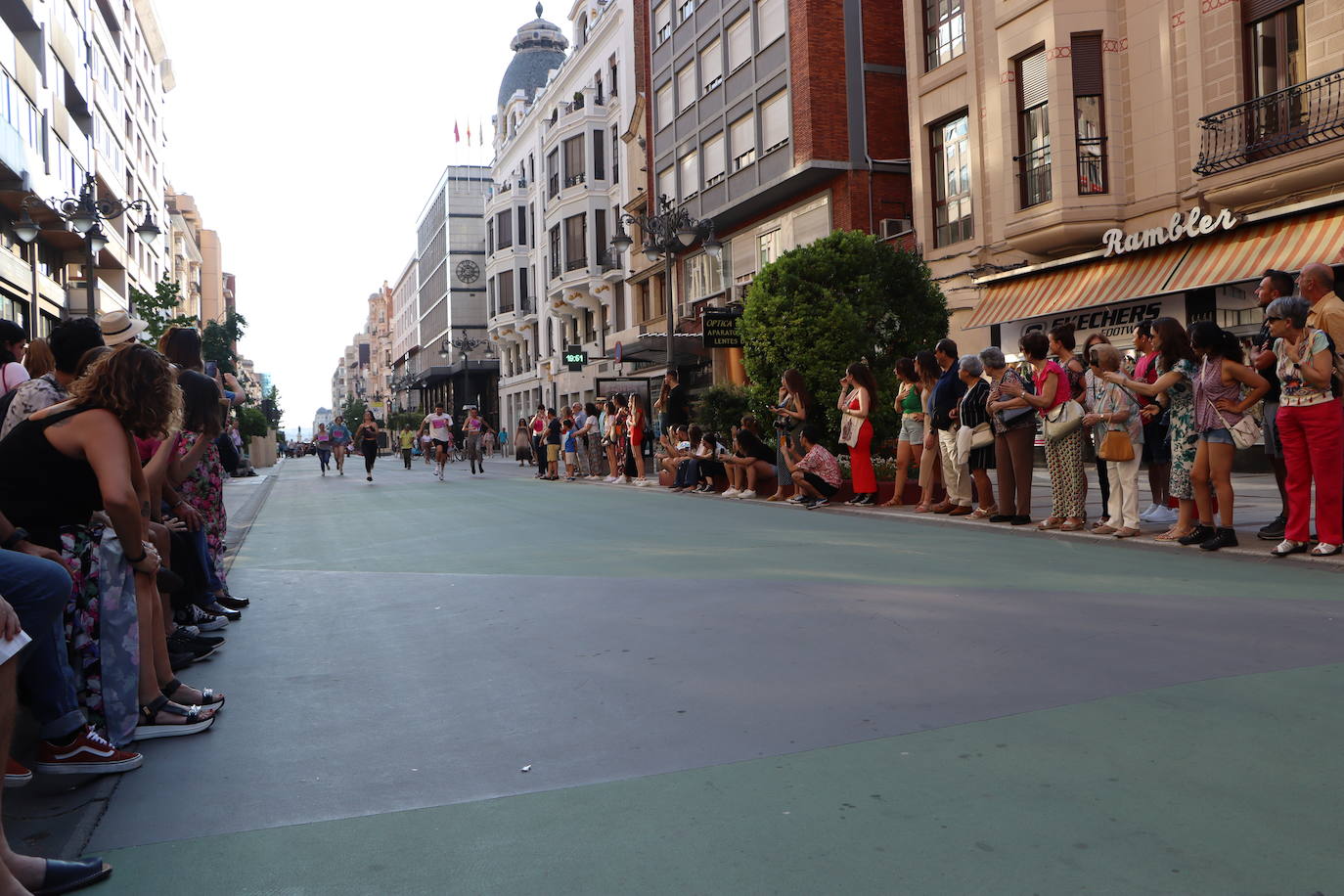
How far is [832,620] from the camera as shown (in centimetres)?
585

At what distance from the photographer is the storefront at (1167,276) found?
53.9 feet

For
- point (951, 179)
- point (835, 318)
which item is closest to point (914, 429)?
point (835, 318)

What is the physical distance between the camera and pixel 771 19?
96.0ft

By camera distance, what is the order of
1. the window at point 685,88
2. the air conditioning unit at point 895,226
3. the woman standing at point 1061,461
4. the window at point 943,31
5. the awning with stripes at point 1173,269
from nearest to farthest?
the woman standing at point 1061,461
the awning with stripes at point 1173,269
the window at point 943,31
the air conditioning unit at point 895,226
the window at point 685,88

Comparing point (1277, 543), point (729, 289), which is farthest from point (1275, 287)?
point (729, 289)

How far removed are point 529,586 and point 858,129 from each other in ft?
74.2

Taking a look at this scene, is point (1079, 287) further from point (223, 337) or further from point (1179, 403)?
point (223, 337)

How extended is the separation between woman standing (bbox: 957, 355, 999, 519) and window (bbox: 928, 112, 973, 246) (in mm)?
13497

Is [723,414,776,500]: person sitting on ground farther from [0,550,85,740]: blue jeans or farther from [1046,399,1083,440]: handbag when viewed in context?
[0,550,85,740]: blue jeans

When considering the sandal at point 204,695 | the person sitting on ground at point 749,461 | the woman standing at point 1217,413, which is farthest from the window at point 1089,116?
the sandal at point 204,695

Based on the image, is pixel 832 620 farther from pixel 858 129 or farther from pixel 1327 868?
pixel 858 129

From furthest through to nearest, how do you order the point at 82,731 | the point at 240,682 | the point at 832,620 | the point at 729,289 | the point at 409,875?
the point at 729,289 → the point at 832,620 → the point at 240,682 → the point at 82,731 → the point at 409,875

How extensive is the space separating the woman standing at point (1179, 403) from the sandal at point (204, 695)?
727 centimetres

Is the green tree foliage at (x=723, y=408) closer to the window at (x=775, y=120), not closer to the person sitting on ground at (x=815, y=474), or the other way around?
the person sitting on ground at (x=815, y=474)
